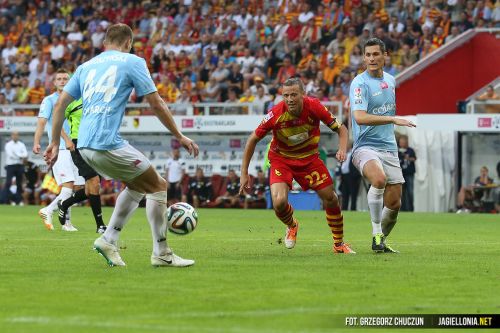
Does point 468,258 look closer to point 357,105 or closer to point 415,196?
point 357,105

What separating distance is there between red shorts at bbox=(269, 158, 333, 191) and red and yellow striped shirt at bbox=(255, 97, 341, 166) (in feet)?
0.21

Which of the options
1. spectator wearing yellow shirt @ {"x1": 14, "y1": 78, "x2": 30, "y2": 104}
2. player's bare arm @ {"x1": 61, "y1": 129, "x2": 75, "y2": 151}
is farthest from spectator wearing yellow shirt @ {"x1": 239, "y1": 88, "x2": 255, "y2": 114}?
player's bare arm @ {"x1": 61, "y1": 129, "x2": 75, "y2": 151}

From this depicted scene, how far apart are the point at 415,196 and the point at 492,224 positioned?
873cm

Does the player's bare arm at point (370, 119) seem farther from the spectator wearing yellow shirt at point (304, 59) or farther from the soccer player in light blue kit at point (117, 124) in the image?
the spectator wearing yellow shirt at point (304, 59)

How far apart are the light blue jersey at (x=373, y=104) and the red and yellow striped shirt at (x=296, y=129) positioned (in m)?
0.41

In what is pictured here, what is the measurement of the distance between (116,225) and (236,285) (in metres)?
2.02

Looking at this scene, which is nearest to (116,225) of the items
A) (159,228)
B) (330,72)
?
(159,228)

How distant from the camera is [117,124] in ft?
35.3

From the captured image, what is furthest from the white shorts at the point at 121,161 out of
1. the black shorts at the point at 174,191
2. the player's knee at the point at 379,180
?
the black shorts at the point at 174,191

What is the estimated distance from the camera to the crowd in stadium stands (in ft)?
105

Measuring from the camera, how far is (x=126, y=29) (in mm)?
10844

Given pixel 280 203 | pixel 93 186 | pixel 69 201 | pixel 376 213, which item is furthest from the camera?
pixel 69 201

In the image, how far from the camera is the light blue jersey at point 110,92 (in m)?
10.7

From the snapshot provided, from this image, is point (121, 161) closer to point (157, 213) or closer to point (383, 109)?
point (157, 213)
